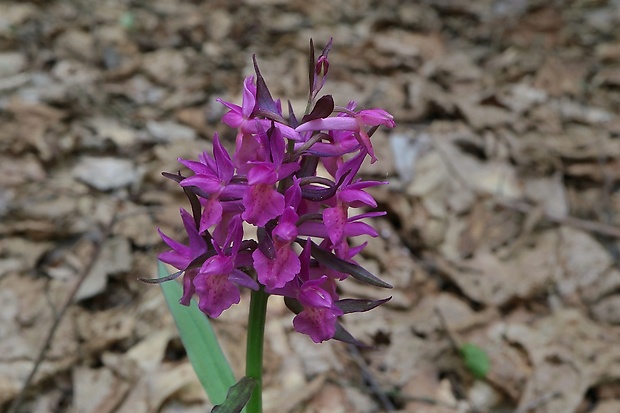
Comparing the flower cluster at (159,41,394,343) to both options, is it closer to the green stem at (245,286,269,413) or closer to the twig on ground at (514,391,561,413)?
the green stem at (245,286,269,413)

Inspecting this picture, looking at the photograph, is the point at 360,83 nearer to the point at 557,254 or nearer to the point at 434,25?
the point at 434,25

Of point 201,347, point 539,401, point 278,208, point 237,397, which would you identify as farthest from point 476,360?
point 278,208

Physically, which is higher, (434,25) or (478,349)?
(434,25)

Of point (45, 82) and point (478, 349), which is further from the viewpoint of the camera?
point (45, 82)

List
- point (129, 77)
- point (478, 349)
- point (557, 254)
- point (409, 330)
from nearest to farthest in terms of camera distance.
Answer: point (478, 349), point (409, 330), point (557, 254), point (129, 77)

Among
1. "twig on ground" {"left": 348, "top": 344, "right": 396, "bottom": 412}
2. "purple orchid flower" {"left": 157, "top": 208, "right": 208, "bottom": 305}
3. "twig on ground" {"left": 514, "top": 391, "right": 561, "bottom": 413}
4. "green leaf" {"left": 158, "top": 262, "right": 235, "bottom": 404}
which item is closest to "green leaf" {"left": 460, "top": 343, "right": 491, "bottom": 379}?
"twig on ground" {"left": 514, "top": 391, "right": 561, "bottom": 413}

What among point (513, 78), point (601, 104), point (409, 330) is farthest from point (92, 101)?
point (601, 104)
